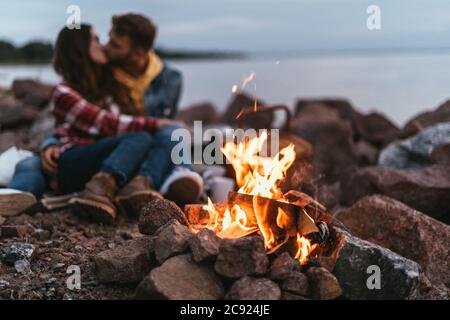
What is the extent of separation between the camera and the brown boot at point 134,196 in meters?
4.77

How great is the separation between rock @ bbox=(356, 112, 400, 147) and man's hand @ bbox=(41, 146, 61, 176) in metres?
5.63

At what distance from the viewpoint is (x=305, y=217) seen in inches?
134

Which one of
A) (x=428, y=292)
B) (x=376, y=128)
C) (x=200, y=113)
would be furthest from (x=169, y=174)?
(x=200, y=113)

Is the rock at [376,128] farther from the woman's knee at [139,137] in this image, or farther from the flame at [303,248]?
the flame at [303,248]

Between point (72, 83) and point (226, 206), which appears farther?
point (72, 83)

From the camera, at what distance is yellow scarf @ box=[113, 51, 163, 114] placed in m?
5.79

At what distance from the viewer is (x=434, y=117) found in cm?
745

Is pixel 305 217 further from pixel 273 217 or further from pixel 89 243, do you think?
pixel 89 243

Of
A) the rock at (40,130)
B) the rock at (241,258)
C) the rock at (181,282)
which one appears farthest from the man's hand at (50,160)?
the rock at (241,258)

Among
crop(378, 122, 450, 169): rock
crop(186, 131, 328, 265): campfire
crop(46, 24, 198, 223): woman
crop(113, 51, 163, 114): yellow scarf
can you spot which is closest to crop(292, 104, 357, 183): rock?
crop(378, 122, 450, 169): rock

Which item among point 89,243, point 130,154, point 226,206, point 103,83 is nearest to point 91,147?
point 130,154

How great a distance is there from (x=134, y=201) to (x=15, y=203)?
100 centimetres

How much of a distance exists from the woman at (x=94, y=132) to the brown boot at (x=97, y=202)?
1.4 inches
